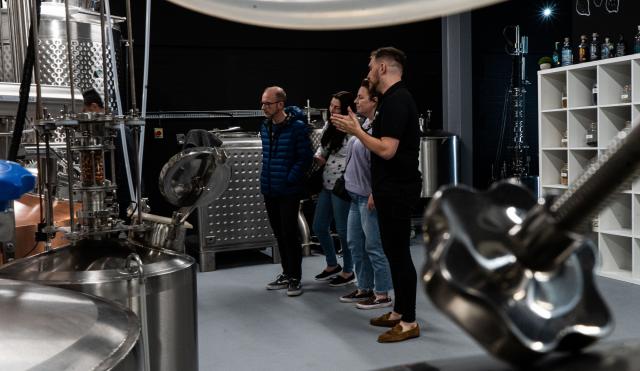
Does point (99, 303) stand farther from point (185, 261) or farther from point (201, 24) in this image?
point (201, 24)

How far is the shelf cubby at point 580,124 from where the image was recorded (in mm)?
5043

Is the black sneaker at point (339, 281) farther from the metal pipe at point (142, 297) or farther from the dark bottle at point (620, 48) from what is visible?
the metal pipe at point (142, 297)

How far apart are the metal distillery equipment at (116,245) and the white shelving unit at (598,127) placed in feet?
10.7

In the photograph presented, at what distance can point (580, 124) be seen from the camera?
5059mm

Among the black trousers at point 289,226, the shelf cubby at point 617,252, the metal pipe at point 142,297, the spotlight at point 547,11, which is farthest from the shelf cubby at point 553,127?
the metal pipe at point 142,297

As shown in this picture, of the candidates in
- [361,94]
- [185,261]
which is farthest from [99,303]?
[361,94]

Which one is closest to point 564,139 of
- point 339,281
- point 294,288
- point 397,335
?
point 339,281

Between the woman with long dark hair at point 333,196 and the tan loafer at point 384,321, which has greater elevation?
the woman with long dark hair at point 333,196

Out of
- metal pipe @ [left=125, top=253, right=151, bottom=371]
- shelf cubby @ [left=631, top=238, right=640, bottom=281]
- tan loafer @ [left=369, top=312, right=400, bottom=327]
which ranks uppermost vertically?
metal pipe @ [left=125, top=253, right=151, bottom=371]

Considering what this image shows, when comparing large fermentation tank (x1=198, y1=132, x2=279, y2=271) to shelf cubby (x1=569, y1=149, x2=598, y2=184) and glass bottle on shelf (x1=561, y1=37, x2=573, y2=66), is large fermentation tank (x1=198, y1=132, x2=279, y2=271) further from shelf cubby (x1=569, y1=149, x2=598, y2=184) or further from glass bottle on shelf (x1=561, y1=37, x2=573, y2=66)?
glass bottle on shelf (x1=561, y1=37, x2=573, y2=66)

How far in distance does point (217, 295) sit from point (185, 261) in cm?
279

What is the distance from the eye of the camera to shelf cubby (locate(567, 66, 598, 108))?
5.03m

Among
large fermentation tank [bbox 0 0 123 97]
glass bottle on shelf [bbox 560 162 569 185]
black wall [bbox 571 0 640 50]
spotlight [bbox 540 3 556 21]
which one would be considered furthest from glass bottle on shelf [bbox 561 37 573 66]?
large fermentation tank [bbox 0 0 123 97]

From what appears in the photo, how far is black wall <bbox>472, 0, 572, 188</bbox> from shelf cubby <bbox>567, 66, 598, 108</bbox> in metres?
2.59
